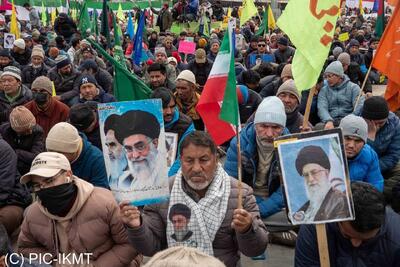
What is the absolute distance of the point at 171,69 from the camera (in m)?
9.67

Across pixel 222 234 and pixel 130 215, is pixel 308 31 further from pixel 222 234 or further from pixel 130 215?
pixel 130 215

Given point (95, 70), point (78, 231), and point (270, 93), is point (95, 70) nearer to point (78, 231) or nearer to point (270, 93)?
point (270, 93)

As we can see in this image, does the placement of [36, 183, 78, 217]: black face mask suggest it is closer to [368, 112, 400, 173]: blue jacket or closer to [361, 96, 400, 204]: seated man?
[361, 96, 400, 204]: seated man

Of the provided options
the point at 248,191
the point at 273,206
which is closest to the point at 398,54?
the point at 273,206

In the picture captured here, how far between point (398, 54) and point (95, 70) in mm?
5034

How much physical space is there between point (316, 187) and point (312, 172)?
78mm

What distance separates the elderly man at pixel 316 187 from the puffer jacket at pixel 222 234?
317 millimetres

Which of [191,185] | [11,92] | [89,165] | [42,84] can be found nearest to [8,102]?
[11,92]

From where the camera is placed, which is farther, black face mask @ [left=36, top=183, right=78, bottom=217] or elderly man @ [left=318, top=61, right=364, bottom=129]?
elderly man @ [left=318, top=61, right=364, bottom=129]

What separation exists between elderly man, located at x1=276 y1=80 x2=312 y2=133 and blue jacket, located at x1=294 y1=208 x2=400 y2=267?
2601mm

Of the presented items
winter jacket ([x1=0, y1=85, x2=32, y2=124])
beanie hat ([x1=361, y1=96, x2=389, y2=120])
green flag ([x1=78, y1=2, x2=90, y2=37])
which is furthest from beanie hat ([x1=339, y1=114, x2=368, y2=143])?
green flag ([x1=78, y1=2, x2=90, y2=37])

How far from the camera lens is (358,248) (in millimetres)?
2998

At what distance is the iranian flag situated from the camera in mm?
3438

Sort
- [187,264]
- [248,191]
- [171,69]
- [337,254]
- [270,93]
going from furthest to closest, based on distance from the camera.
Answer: [171,69] < [270,93] < [248,191] < [337,254] < [187,264]
